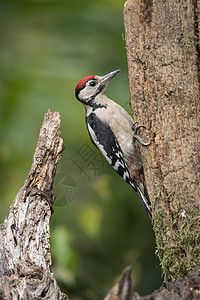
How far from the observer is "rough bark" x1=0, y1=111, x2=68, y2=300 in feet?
9.78

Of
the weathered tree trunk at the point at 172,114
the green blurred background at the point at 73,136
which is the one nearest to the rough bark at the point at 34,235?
the weathered tree trunk at the point at 172,114

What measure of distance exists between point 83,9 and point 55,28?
512mm

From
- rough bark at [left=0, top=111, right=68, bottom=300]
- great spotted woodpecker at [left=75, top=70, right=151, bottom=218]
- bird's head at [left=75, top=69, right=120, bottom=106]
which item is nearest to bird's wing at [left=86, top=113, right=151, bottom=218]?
great spotted woodpecker at [left=75, top=70, right=151, bottom=218]

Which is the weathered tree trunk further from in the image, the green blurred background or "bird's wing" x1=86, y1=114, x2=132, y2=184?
the green blurred background

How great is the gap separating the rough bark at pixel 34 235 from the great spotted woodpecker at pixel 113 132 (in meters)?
0.99

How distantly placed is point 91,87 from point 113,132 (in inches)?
23.5

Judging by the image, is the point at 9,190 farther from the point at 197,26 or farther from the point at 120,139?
the point at 197,26

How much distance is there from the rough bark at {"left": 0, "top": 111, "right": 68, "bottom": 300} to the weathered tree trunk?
30.5 inches

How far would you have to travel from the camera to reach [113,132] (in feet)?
14.7

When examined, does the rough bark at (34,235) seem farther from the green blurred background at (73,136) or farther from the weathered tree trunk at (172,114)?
the green blurred background at (73,136)

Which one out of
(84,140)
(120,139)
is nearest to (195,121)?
(120,139)

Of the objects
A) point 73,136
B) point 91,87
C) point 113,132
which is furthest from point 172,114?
point 73,136

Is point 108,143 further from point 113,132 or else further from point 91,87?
point 91,87

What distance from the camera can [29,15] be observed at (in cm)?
600
